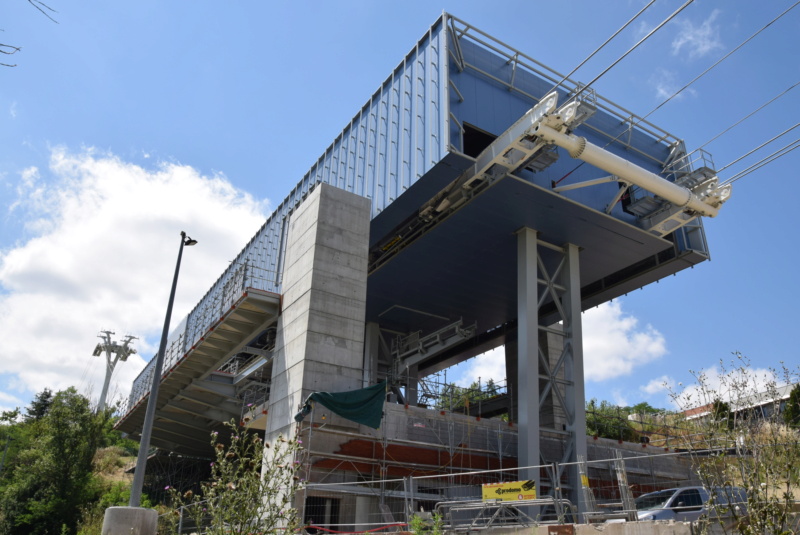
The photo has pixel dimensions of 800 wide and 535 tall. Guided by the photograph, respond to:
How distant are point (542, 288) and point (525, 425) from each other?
354 inches

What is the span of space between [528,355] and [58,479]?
73.1 feet

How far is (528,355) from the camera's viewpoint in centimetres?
2431

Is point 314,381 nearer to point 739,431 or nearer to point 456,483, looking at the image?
point 456,483

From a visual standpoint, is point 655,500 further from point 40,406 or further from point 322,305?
point 40,406

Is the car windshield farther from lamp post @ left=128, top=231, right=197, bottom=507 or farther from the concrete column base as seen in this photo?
lamp post @ left=128, top=231, right=197, bottom=507

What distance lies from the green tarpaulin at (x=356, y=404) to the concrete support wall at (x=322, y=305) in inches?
28.0

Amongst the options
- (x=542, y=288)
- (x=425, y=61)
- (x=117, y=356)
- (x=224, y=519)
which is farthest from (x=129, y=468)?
(x=224, y=519)

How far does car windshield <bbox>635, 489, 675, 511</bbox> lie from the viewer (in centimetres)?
1492

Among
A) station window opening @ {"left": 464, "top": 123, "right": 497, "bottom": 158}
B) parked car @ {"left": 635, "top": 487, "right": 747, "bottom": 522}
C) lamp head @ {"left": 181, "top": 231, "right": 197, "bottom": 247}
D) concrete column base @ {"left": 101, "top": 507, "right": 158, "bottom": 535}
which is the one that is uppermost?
station window opening @ {"left": 464, "top": 123, "right": 497, "bottom": 158}

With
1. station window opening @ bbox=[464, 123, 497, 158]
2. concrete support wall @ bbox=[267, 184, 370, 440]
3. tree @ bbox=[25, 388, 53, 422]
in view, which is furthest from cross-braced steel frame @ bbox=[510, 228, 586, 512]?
tree @ bbox=[25, 388, 53, 422]

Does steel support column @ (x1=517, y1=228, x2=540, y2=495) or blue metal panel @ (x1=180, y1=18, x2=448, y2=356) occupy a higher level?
blue metal panel @ (x1=180, y1=18, x2=448, y2=356)

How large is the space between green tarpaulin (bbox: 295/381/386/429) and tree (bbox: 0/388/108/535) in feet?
54.6

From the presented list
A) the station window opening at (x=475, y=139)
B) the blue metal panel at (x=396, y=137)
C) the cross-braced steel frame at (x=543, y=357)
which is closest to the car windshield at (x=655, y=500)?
the cross-braced steel frame at (x=543, y=357)

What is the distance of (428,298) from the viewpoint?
107ft
